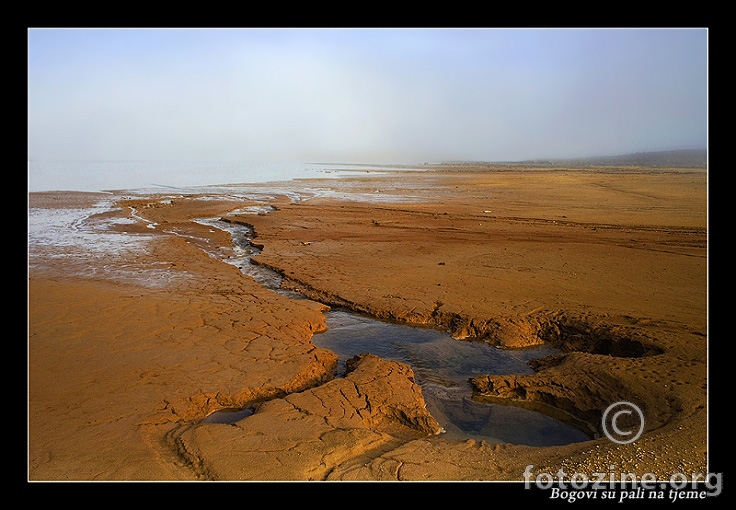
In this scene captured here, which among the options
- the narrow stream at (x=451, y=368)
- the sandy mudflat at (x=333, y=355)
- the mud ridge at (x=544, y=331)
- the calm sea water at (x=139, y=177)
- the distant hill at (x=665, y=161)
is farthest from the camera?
the distant hill at (x=665, y=161)

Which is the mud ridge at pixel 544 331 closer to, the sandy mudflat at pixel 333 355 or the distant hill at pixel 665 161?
the sandy mudflat at pixel 333 355

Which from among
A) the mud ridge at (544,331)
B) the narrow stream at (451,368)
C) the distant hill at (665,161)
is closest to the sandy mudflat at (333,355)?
the mud ridge at (544,331)

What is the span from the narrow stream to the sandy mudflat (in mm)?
250

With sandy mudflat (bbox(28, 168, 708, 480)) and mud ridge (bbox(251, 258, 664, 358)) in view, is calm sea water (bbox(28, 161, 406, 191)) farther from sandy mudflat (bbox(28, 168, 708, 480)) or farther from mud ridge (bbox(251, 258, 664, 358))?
mud ridge (bbox(251, 258, 664, 358))

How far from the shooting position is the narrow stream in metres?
5.16

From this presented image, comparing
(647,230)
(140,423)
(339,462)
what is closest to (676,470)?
(339,462)

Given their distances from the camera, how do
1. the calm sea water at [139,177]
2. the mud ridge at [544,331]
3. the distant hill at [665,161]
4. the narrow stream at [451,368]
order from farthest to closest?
the distant hill at [665,161] < the calm sea water at [139,177] < the mud ridge at [544,331] < the narrow stream at [451,368]

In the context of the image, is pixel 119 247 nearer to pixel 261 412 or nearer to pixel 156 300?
pixel 156 300

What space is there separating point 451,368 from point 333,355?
1.78 metres


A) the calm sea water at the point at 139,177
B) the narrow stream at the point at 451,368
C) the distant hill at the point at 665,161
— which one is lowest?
the narrow stream at the point at 451,368

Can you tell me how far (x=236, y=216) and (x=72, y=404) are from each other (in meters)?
15.3

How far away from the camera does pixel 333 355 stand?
6.65 m

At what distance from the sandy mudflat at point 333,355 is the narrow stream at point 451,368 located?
25 centimetres

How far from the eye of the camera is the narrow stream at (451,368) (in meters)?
5.16
